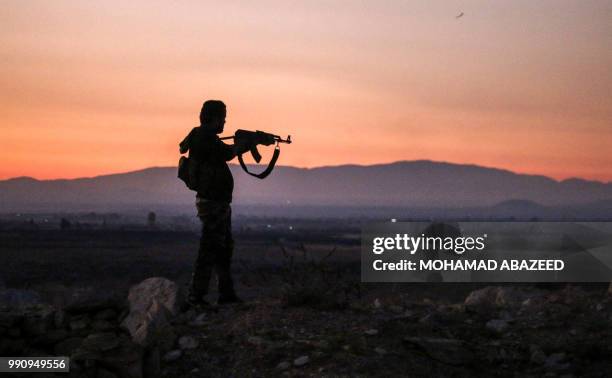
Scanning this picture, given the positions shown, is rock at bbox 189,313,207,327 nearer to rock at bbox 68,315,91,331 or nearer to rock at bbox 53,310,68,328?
rock at bbox 68,315,91,331

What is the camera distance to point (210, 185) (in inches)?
423

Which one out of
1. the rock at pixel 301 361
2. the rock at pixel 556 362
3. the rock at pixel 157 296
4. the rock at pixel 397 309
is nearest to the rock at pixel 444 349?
the rock at pixel 556 362

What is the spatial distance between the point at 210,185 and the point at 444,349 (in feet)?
11.5

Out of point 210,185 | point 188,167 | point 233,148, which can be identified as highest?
point 233,148

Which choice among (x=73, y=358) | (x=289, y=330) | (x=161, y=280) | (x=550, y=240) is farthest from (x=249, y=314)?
(x=550, y=240)

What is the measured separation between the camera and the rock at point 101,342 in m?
8.90

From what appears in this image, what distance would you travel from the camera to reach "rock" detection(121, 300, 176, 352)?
31.1ft

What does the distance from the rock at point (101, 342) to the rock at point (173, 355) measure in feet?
1.97

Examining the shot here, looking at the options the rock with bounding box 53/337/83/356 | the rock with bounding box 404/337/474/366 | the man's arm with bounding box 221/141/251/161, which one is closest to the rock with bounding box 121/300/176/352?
the rock with bounding box 53/337/83/356

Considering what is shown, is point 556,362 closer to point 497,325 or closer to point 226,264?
point 497,325

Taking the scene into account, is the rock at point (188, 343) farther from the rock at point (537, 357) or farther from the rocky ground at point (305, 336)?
the rock at point (537, 357)

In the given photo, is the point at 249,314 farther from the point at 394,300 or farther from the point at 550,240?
the point at 550,240

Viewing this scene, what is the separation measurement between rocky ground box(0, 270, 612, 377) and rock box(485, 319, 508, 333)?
0.04 feet

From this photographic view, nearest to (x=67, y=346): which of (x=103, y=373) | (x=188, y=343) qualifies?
(x=103, y=373)
